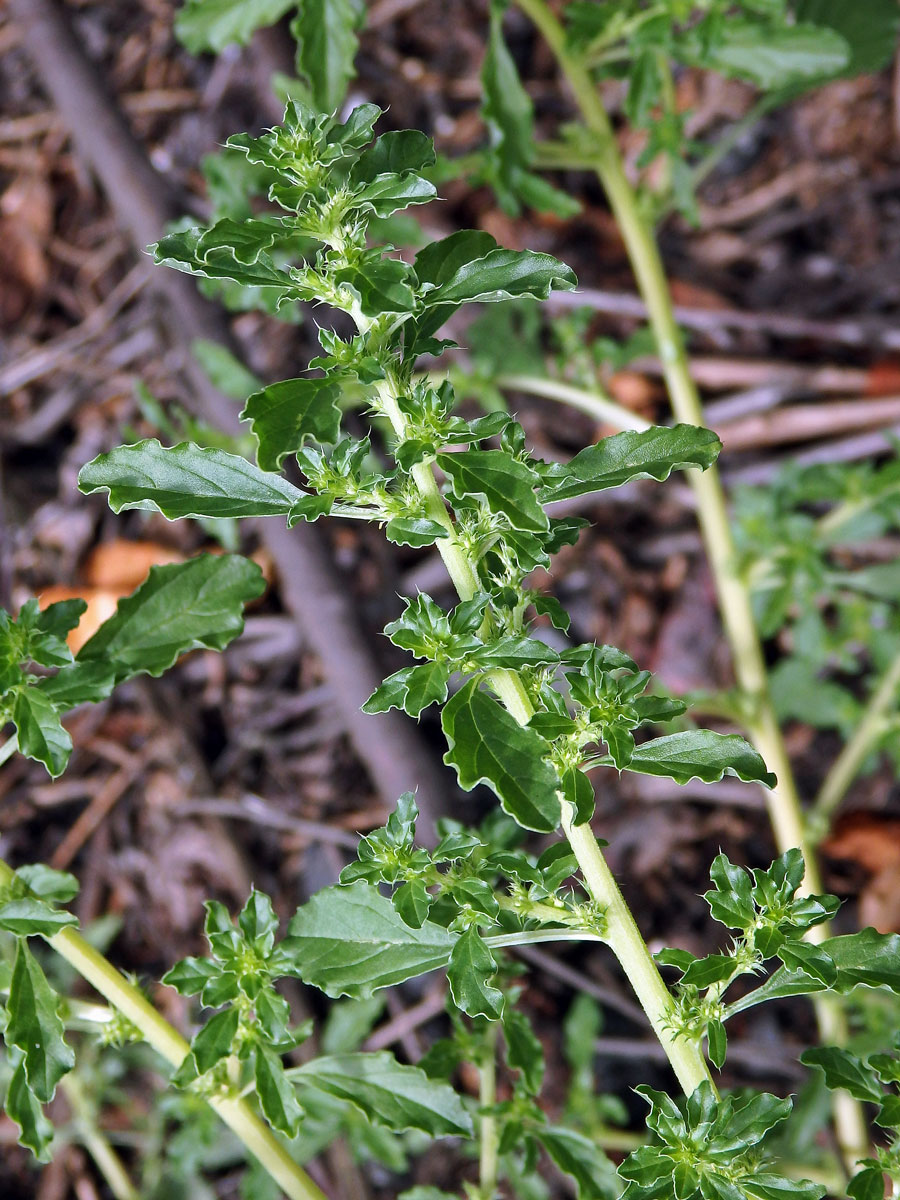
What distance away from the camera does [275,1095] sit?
55.2 inches

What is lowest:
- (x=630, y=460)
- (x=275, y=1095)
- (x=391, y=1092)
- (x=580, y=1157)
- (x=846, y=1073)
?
(x=580, y=1157)

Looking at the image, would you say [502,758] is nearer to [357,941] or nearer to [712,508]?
[357,941]

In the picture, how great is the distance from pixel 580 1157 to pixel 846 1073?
45cm

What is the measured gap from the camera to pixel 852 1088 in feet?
4.63

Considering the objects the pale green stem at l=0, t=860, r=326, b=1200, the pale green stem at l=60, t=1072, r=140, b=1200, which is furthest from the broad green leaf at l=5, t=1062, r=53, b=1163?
the pale green stem at l=60, t=1072, r=140, b=1200

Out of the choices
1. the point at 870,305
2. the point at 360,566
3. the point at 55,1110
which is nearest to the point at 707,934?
the point at 360,566

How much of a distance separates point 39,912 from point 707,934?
194 centimetres

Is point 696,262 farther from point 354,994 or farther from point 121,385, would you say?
point 354,994

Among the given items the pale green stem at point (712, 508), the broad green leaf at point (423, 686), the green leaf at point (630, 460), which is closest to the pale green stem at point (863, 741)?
the pale green stem at point (712, 508)

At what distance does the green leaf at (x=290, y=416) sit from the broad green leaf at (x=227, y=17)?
4.31 ft

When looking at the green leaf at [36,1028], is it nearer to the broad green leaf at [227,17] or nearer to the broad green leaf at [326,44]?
the broad green leaf at [326,44]

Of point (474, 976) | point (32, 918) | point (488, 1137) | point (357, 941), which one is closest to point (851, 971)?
point (474, 976)

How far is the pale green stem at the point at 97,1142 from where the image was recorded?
2568 millimetres

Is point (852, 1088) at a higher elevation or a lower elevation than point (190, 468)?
lower
